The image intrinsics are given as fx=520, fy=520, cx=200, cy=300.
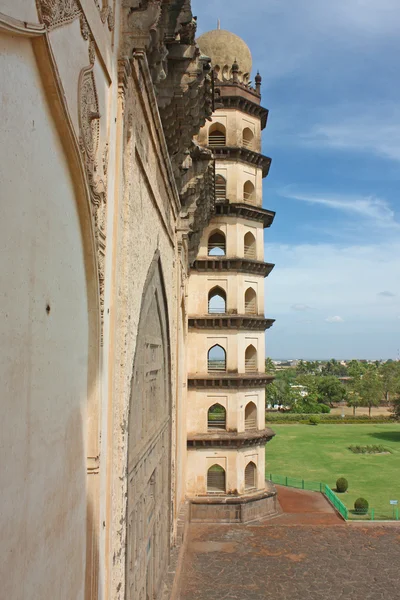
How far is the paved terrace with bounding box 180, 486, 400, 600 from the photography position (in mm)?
11297

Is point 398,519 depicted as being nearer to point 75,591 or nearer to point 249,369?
point 249,369

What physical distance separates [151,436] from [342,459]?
87.0 ft

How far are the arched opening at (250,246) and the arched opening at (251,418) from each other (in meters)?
5.14

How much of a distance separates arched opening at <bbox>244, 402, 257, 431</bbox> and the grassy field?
19.8ft

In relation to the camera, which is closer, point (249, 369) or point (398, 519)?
point (398, 519)

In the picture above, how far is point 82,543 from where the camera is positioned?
3428mm

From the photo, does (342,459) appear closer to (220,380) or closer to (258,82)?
(220,380)

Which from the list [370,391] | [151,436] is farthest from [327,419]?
[151,436]

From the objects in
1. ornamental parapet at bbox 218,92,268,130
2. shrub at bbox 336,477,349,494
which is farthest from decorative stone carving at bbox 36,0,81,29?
shrub at bbox 336,477,349,494

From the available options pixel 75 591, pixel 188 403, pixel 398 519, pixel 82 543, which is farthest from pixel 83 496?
pixel 398 519

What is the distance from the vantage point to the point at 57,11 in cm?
263

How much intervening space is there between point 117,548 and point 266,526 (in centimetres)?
1244

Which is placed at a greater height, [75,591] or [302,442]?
[75,591]

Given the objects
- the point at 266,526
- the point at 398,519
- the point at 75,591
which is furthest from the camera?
the point at 398,519
